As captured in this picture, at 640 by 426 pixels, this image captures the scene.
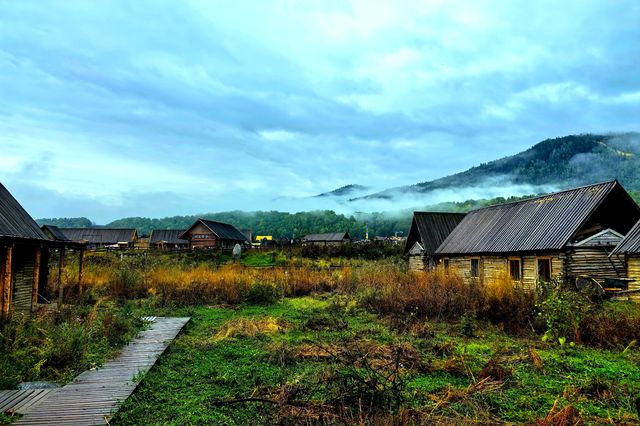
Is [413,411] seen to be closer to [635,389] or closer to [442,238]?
[635,389]

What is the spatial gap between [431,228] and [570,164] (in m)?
151

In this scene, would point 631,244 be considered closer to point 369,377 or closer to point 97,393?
point 369,377

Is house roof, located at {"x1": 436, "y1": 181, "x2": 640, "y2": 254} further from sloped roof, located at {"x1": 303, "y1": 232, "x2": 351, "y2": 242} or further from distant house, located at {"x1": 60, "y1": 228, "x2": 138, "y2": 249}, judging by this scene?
sloped roof, located at {"x1": 303, "y1": 232, "x2": 351, "y2": 242}

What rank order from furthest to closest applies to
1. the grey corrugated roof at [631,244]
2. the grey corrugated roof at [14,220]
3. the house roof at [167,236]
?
the house roof at [167,236]
the grey corrugated roof at [631,244]
the grey corrugated roof at [14,220]

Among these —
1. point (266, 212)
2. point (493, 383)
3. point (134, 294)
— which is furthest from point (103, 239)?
point (266, 212)

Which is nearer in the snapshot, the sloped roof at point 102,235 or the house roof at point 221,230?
the house roof at point 221,230

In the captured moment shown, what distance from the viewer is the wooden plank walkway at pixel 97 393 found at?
5254mm

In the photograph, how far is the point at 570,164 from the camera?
514 feet

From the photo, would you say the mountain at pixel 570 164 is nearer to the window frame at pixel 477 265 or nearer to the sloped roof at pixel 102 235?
the sloped roof at pixel 102 235

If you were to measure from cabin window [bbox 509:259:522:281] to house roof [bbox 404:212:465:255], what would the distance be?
30.6ft

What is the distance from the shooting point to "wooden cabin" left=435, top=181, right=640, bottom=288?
60.4 feet

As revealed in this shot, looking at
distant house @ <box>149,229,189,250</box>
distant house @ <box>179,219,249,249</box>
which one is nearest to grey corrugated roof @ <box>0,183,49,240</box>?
distant house @ <box>179,219,249,249</box>

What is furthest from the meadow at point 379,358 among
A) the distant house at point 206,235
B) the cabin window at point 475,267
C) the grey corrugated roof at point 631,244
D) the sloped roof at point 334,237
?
the sloped roof at point 334,237

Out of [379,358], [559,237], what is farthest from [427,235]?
[379,358]
